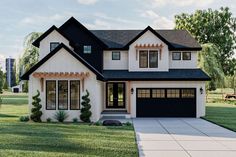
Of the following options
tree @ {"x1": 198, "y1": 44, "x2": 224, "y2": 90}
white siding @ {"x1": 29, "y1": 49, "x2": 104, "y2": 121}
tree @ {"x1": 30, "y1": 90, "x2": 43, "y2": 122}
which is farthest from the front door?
tree @ {"x1": 198, "y1": 44, "x2": 224, "y2": 90}

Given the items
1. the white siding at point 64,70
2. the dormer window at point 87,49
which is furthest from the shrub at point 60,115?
the dormer window at point 87,49

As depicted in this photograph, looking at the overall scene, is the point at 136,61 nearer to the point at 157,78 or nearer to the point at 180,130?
the point at 157,78

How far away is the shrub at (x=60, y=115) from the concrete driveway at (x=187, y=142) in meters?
5.53

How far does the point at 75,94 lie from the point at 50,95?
5.01ft

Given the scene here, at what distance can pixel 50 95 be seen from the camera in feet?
68.0

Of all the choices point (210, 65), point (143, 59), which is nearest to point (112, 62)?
point (143, 59)

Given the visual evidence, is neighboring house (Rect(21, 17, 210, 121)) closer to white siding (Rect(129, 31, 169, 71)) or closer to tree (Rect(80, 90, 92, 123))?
white siding (Rect(129, 31, 169, 71))

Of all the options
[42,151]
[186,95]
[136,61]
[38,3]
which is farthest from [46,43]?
[42,151]

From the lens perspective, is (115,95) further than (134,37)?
Yes

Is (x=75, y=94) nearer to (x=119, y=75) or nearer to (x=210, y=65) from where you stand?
(x=119, y=75)

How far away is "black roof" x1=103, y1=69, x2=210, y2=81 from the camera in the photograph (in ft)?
77.7

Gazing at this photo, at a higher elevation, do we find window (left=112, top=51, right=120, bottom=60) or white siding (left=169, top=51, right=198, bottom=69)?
window (left=112, top=51, right=120, bottom=60)

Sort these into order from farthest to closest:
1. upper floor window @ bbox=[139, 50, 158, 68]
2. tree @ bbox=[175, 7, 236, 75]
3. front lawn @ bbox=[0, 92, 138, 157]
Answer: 1. tree @ bbox=[175, 7, 236, 75]
2. upper floor window @ bbox=[139, 50, 158, 68]
3. front lawn @ bbox=[0, 92, 138, 157]

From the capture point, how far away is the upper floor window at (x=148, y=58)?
83.1 feet
